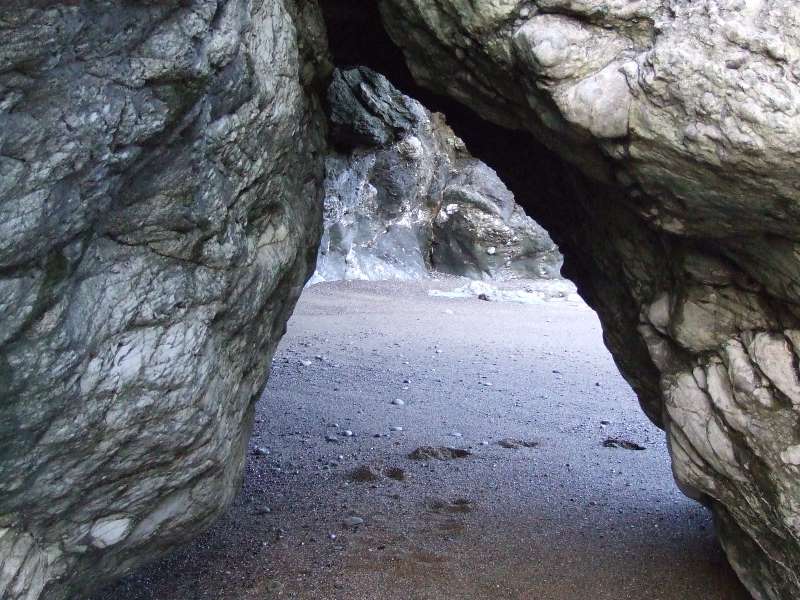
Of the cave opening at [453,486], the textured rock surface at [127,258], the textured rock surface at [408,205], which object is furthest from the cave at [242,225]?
the textured rock surface at [408,205]

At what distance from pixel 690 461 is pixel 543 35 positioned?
169 cm

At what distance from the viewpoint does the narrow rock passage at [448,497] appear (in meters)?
3.44

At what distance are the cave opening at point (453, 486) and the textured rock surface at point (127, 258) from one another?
888mm

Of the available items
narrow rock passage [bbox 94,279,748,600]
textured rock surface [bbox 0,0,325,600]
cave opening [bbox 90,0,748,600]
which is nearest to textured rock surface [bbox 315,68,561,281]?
narrow rock passage [bbox 94,279,748,600]

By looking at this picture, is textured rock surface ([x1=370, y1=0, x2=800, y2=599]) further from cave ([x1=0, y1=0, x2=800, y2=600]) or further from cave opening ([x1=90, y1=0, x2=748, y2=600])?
cave opening ([x1=90, y1=0, x2=748, y2=600])

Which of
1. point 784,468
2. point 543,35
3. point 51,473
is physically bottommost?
point 51,473

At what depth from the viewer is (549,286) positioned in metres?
15.2

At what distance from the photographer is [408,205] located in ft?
51.8

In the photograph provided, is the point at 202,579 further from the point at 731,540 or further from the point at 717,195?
the point at 717,195

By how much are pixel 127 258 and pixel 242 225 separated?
477mm

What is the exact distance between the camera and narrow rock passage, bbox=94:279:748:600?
3439mm

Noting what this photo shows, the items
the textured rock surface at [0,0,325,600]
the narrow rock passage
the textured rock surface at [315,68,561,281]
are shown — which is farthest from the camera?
the textured rock surface at [315,68,561,281]

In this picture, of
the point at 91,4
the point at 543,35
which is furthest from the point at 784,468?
the point at 91,4

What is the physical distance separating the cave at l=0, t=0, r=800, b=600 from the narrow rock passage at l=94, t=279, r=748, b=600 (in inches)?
25.9
